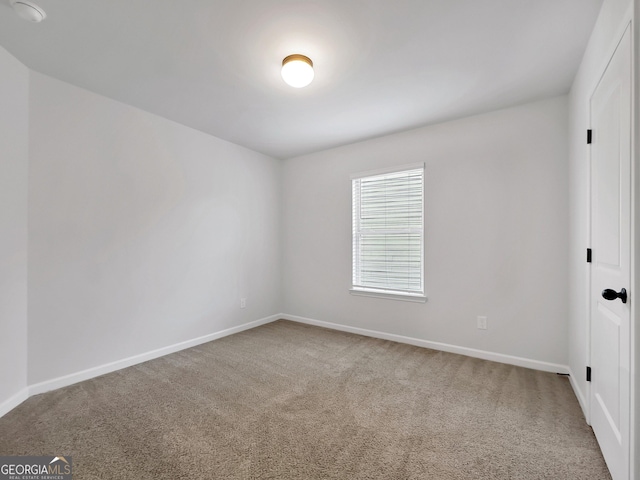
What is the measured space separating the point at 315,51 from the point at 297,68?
0.56 feet

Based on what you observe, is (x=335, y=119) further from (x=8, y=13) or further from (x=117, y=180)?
(x=8, y=13)

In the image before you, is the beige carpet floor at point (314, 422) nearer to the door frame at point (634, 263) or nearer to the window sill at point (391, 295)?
the door frame at point (634, 263)

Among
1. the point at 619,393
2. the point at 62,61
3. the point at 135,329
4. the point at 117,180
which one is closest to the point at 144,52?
the point at 62,61

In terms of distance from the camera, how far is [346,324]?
4.09m

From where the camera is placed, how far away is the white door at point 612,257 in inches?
52.9

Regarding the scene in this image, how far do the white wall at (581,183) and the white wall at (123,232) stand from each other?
3.02 meters

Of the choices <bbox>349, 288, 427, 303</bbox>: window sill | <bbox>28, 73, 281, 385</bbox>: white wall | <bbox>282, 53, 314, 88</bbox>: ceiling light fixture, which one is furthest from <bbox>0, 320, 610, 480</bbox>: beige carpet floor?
<bbox>282, 53, 314, 88</bbox>: ceiling light fixture

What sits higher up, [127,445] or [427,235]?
[427,235]

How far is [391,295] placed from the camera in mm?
3678

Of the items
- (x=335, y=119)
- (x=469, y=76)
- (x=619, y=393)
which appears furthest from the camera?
(x=335, y=119)

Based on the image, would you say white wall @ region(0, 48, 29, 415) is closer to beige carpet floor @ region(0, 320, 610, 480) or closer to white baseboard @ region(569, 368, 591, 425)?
beige carpet floor @ region(0, 320, 610, 480)

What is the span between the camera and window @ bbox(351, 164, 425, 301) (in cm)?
356

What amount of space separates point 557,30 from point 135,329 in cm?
427

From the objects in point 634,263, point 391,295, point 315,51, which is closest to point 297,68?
point 315,51
